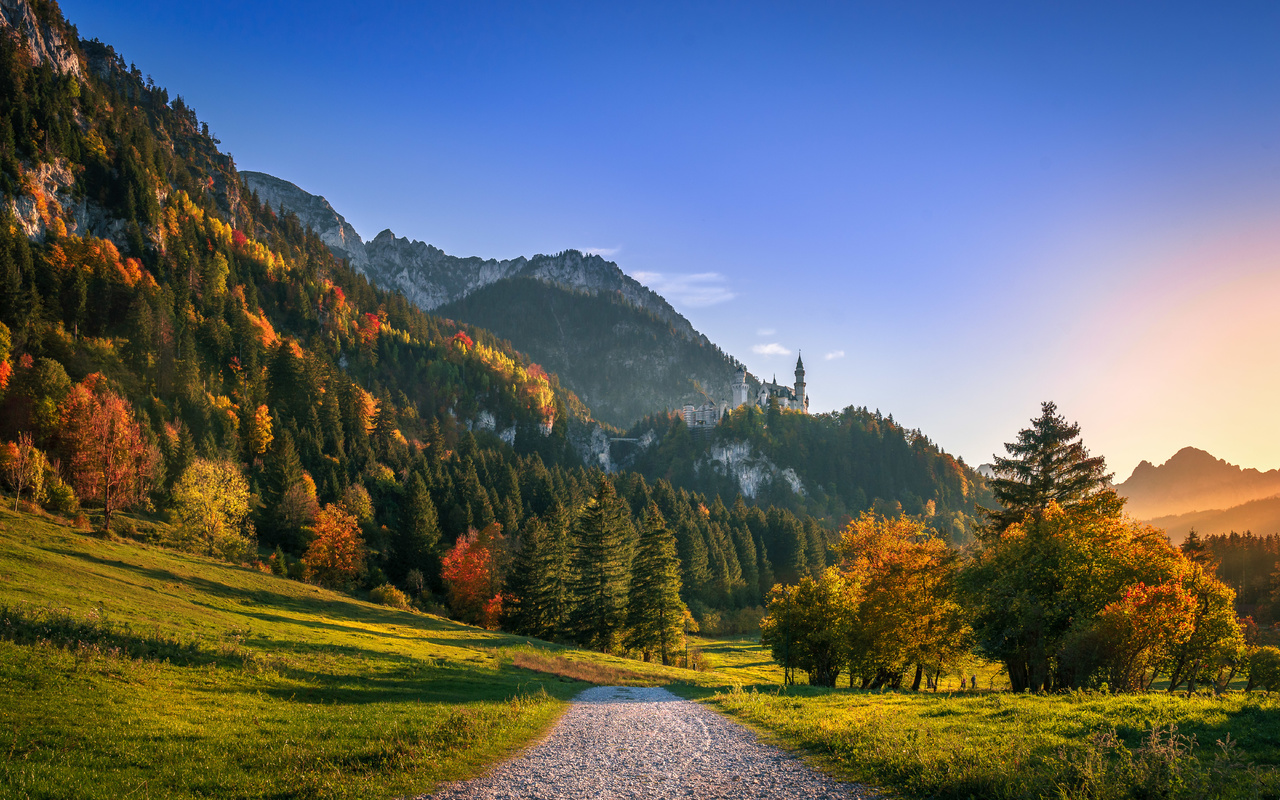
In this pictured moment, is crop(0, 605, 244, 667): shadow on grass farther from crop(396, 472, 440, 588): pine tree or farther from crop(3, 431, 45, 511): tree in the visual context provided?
crop(396, 472, 440, 588): pine tree

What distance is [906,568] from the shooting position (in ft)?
121

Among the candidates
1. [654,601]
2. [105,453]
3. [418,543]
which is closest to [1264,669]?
[654,601]

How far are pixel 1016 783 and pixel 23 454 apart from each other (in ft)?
234

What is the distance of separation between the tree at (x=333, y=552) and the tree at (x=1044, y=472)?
70.8m

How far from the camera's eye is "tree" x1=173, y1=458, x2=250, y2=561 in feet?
198

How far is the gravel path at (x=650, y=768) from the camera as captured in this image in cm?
1199

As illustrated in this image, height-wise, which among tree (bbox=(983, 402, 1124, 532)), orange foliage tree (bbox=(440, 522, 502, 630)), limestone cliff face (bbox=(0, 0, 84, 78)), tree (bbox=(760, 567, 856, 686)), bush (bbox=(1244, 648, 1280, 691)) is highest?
limestone cliff face (bbox=(0, 0, 84, 78))

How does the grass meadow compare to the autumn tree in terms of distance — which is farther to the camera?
the autumn tree

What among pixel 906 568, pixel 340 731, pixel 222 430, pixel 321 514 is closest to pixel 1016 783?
pixel 340 731

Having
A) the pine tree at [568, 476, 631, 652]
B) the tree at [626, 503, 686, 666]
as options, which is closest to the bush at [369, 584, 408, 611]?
the pine tree at [568, 476, 631, 652]

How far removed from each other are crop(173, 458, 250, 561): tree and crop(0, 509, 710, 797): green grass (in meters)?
18.5

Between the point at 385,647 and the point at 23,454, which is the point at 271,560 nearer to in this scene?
the point at 23,454

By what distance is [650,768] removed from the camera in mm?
14242

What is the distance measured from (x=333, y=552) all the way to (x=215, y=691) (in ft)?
201
